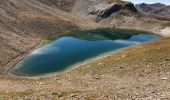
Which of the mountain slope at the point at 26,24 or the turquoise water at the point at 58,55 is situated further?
the mountain slope at the point at 26,24

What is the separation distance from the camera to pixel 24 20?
445 ft

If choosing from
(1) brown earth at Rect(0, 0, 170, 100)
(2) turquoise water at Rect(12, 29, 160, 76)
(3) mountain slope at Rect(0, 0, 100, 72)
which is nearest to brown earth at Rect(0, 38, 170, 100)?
(1) brown earth at Rect(0, 0, 170, 100)

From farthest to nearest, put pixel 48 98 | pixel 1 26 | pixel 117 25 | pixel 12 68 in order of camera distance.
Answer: pixel 117 25, pixel 1 26, pixel 12 68, pixel 48 98

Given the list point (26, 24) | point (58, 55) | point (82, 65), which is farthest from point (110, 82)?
point (26, 24)

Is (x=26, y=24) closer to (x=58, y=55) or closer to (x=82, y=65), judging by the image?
(x=58, y=55)

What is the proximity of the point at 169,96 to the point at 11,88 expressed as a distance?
2533 cm

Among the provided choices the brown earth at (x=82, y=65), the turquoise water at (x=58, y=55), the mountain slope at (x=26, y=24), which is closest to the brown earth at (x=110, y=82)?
the brown earth at (x=82, y=65)

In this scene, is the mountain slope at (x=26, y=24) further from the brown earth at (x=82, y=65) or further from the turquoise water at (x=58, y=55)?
the turquoise water at (x=58, y=55)

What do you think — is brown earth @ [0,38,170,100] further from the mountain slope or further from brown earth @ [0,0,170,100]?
the mountain slope

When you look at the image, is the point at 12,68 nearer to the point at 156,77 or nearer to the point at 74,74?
the point at 74,74

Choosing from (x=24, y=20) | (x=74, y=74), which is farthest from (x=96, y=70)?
(x=24, y=20)

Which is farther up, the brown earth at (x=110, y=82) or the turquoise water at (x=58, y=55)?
the turquoise water at (x=58, y=55)

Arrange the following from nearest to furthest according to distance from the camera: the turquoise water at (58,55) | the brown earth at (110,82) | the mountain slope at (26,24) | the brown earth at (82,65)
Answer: the brown earth at (110,82)
the brown earth at (82,65)
the turquoise water at (58,55)
the mountain slope at (26,24)

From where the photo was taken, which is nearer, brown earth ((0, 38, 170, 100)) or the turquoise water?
brown earth ((0, 38, 170, 100))
